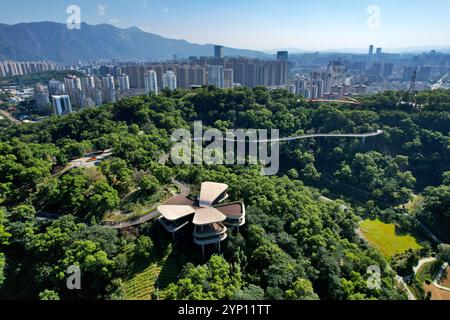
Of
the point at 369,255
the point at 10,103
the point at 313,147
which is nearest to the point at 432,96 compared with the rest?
the point at 313,147

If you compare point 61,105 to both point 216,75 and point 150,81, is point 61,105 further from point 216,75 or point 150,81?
point 216,75

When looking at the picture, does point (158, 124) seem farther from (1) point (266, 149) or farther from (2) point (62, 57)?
(2) point (62, 57)

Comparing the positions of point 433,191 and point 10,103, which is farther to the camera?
point 10,103

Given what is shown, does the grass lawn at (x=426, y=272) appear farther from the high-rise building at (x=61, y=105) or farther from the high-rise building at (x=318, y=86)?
the high-rise building at (x=61, y=105)

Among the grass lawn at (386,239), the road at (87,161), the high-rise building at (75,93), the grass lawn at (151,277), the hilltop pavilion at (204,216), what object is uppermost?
the high-rise building at (75,93)

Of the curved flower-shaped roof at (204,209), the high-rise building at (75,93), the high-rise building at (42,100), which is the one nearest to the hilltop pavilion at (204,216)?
the curved flower-shaped roof at (204,209)

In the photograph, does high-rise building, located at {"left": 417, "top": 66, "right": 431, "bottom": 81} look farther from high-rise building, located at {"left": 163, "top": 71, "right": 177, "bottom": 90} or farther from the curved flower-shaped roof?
the curved flower-shaped roof

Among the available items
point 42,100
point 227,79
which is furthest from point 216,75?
point 42,100

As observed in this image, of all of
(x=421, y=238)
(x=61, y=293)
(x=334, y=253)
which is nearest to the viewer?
(x=61, y=293)
